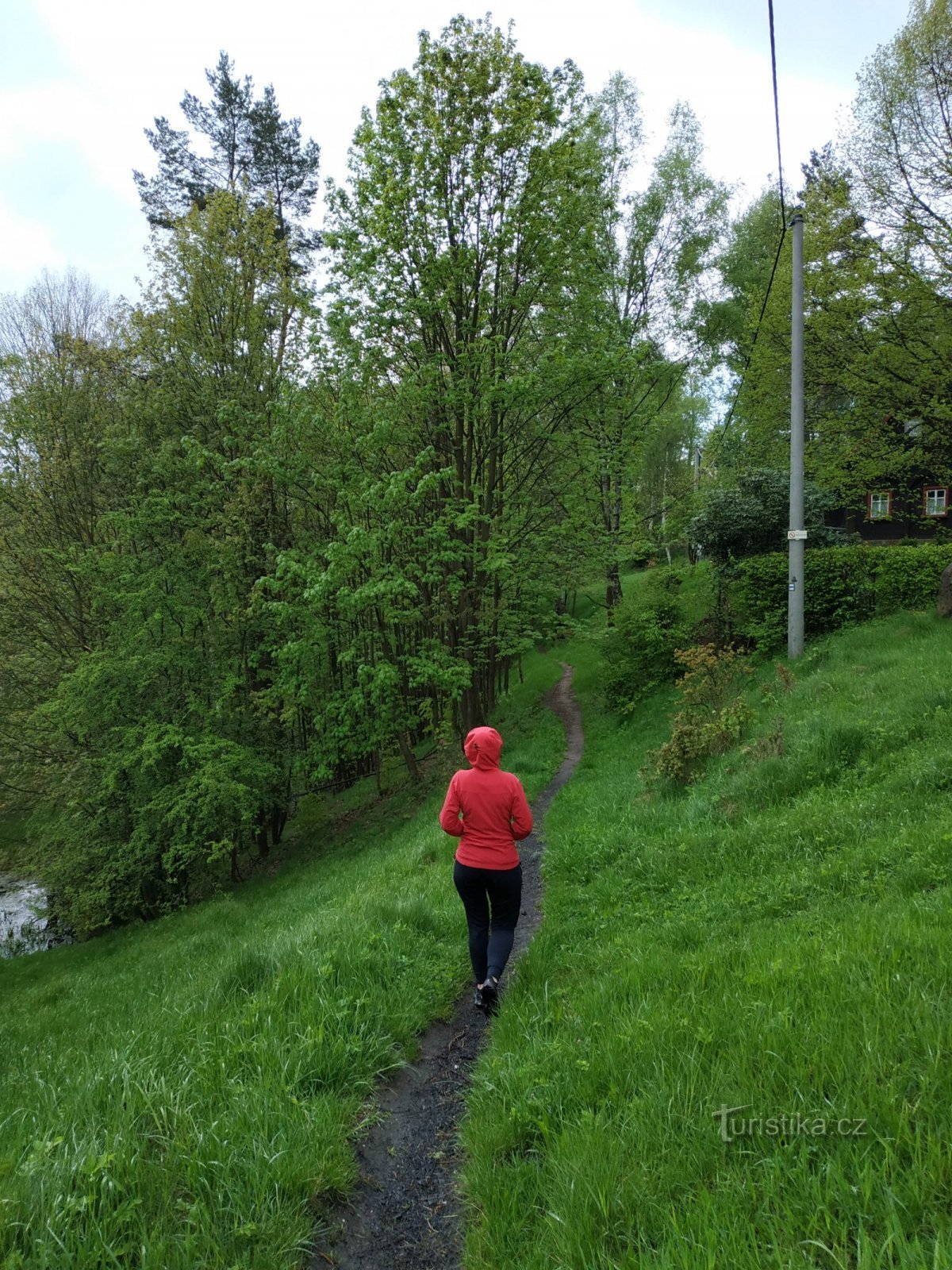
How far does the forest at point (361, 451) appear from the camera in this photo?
1297 centimetres

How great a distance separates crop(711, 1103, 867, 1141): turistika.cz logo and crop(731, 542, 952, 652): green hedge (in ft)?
38.7

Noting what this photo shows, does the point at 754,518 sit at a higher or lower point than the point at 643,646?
higher

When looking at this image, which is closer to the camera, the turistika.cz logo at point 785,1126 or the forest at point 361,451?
the turistika.cz logo at point 785,1126

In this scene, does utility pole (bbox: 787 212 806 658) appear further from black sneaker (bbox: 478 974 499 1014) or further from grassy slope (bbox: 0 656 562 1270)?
black sneaker (bbox: 478 974 499 1014)

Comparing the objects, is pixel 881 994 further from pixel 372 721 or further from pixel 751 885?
pixel 372 721

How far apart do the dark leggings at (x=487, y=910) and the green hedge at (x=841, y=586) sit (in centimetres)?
1053

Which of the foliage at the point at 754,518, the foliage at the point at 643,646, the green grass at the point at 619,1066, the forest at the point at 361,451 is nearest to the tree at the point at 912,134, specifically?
the forest at the point at 361,451

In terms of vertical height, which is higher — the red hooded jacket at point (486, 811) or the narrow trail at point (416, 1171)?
the red hooded jacket at point (486, 811)

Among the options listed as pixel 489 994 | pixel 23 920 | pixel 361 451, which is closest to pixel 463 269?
pixel 361 451

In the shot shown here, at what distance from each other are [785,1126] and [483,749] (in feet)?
8.82

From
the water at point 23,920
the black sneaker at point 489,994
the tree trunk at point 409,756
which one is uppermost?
the black sneaker at point 489,994

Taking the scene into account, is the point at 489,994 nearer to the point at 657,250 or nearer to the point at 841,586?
the point at 841,586

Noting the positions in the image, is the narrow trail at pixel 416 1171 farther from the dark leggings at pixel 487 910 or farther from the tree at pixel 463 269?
the tree at pixel 463 269

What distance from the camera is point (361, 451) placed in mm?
13172
